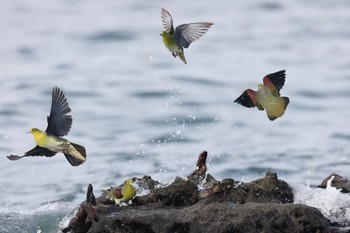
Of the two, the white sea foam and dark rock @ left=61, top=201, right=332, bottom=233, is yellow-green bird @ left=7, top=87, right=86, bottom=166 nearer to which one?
dark rock @ left=61, top=201, right=332, bottom=233


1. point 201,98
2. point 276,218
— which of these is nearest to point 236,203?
point 276,218

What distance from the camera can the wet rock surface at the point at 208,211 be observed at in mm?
7012

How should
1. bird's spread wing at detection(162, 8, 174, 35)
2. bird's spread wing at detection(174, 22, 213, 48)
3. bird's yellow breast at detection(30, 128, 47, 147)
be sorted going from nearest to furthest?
bird's yellow breast at detection(30, 128, 47, 147) → bird's spread wing at detection(162, 8, 174, 35) → bird's spread wing at detection(174, 22, 213, 48)

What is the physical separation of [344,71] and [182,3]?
5935mm

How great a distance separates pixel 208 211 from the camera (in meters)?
7.14

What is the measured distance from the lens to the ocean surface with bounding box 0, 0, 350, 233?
42.8ft

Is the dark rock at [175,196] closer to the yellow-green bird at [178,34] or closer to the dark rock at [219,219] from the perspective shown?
the dark rock at [219,219]

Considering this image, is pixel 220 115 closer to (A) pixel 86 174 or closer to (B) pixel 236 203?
(A) pixel 86 174

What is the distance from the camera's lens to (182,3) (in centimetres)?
2442

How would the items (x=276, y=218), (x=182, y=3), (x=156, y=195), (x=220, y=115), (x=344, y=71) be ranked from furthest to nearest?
(x=182, y=3) → (x=344, y=71) → (x=220, y=115) → (x=156, y=195) → (x=276, y=218)

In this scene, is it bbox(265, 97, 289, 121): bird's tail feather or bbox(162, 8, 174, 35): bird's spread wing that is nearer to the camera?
bbox(265, 97, 289, 121): bird's tail feather

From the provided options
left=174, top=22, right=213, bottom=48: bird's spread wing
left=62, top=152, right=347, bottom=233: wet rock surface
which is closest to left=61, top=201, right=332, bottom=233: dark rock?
left=62, top=152, right=347, bottom=233: wet rock surface

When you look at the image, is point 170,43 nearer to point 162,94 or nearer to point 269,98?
point 269,98

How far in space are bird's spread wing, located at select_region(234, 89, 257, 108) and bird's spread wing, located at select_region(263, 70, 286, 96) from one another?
115 millimetres
